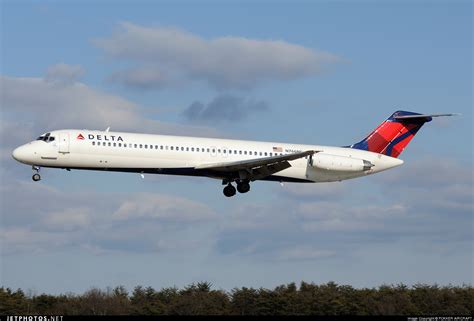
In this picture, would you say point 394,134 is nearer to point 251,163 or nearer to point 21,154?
point 251,163

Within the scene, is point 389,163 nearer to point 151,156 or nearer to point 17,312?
point 151,156

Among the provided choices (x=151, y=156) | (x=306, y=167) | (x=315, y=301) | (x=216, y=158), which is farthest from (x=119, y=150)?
(x=315, y=301)

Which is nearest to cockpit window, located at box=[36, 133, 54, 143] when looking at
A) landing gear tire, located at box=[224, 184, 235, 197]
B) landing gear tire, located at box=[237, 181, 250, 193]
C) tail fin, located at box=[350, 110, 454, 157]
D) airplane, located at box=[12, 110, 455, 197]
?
airplane, located at box=[12, 110, 455, 197]

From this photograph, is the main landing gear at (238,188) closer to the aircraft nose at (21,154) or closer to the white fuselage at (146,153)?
the white fuselage at (146,153)

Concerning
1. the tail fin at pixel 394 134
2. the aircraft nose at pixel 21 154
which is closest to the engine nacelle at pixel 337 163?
the tail fin at pixel 394 134

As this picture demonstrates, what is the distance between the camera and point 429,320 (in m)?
40.8

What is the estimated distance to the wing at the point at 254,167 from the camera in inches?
2072

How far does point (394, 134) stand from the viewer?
60375mm

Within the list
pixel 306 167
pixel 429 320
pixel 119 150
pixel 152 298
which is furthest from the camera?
pixel 152 298

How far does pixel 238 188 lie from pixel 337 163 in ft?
17.5

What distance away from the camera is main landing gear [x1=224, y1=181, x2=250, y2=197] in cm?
5544

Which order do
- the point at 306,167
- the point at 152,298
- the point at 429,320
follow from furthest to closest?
the point at 152,298 → the point at 306,167 → the point at 429,320

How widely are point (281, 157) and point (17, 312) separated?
17.4 metres

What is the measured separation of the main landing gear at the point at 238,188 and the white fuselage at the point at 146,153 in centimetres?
122
